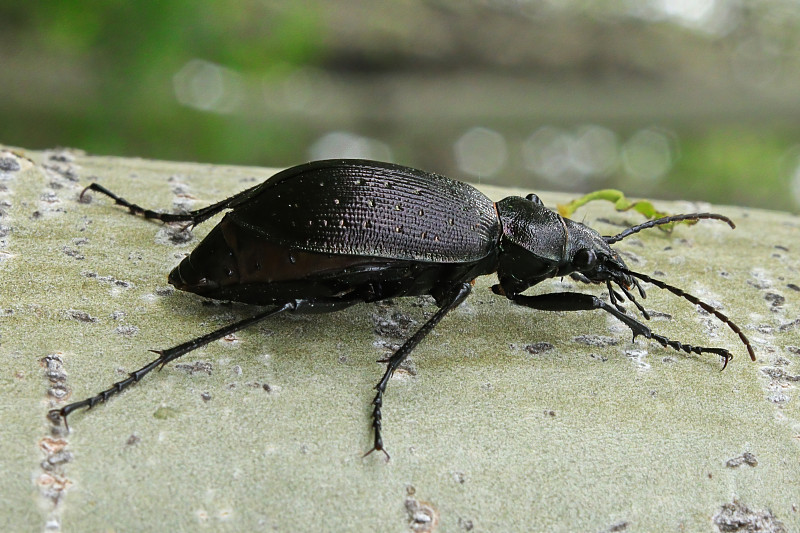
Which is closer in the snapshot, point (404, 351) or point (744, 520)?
point (744, 520)

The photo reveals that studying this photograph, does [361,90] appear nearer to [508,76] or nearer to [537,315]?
[508,76]

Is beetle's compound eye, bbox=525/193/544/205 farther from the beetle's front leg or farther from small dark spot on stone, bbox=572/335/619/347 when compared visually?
small dark spot on stone, bbox=572/335/619/347

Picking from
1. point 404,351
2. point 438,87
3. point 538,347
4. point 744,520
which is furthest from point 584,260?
point 438,87

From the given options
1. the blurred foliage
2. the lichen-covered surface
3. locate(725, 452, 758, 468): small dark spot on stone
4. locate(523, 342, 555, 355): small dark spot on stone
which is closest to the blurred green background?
the blurred foliage

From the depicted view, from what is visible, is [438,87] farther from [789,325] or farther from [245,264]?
[245,264]

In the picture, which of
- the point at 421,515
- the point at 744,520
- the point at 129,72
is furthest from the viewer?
the point at 129,72

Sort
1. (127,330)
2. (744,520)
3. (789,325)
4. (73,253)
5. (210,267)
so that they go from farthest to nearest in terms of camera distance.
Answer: (789,325) < (73,253) < (210,267) < (127,330) < (744,520)

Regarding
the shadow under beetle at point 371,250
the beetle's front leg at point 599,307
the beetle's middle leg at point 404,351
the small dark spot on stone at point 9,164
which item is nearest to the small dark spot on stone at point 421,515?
the beetle's middle leg at point 404,351
